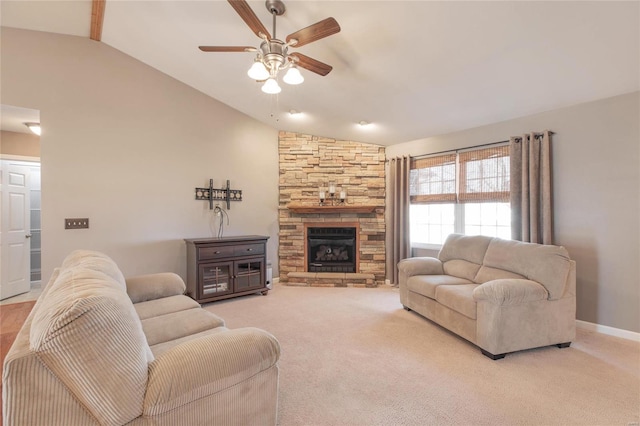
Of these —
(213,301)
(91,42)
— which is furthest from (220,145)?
(213,301)

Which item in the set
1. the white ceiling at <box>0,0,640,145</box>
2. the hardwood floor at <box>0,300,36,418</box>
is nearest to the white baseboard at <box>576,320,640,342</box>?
the white ceiling at <box>0,0,640,145</box>

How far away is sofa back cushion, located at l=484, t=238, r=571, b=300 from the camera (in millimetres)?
2717

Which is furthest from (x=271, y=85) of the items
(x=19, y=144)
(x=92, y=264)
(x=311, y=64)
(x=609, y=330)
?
(x=19, y=144)

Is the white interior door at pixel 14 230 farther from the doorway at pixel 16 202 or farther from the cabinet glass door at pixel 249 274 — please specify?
the cabinet glass door at pixel 249 274

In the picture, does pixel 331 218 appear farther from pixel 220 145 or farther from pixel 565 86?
pixel 565 86

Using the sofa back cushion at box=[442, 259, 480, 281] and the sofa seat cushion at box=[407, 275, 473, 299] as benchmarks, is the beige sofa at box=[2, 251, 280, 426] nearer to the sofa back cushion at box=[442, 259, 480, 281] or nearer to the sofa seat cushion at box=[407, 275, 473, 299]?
the sofa seat cushion at box=[407, 275, 473, 299]

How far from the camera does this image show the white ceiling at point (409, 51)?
89.0 inches

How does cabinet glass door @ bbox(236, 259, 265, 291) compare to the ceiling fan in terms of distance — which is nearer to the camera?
the ceiling fan

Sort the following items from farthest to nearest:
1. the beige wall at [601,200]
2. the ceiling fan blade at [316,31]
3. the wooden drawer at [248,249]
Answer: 1. the wooden drawer at [248,249]
2. the beige wall at [601,200]
3. the ceiling fan blade at [316,31]

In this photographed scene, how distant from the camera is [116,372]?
3.63 ft

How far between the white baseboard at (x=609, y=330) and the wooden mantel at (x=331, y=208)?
2955 millimetres

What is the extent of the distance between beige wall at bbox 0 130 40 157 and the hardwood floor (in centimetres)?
210

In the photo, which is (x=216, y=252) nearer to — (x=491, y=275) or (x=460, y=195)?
(x=491, y=275)

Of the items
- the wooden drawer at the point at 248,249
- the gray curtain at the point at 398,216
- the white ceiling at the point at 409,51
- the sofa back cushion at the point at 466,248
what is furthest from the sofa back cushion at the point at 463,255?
the wooden drawer at the point at 248,249
